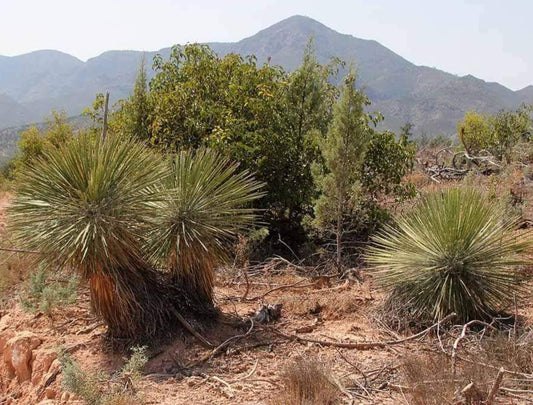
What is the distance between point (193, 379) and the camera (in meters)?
4.79

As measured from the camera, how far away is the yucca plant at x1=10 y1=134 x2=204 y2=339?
489 centimetres

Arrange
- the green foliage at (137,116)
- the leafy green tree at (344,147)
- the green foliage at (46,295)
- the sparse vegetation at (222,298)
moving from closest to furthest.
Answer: the sparse vegetation at (222,298) → the green foliage at (46,295) → the leafy green tree at (344,147) → the green foliage at (137,116)

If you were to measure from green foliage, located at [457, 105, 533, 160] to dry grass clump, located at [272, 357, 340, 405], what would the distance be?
628 inches

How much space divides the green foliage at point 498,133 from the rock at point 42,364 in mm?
16451

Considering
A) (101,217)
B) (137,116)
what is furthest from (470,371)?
(137,116)

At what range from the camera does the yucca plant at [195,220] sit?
5457 mm

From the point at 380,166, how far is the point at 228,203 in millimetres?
5025

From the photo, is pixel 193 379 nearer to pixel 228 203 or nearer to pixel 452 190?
pixel 228 203

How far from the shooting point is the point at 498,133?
67.9 feet

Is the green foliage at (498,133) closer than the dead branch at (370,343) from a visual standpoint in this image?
No

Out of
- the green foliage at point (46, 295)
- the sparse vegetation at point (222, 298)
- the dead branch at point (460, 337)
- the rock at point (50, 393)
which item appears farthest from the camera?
the green foliage at point (46, 295)

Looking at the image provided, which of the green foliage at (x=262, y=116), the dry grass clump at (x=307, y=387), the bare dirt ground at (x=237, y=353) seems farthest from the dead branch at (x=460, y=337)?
the green foliage at (x=262, y=116)

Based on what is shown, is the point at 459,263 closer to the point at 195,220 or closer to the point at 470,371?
the point at 470,371

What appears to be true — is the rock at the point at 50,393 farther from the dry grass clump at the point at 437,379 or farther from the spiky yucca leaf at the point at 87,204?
the dry grass clump at the point at 437,379
